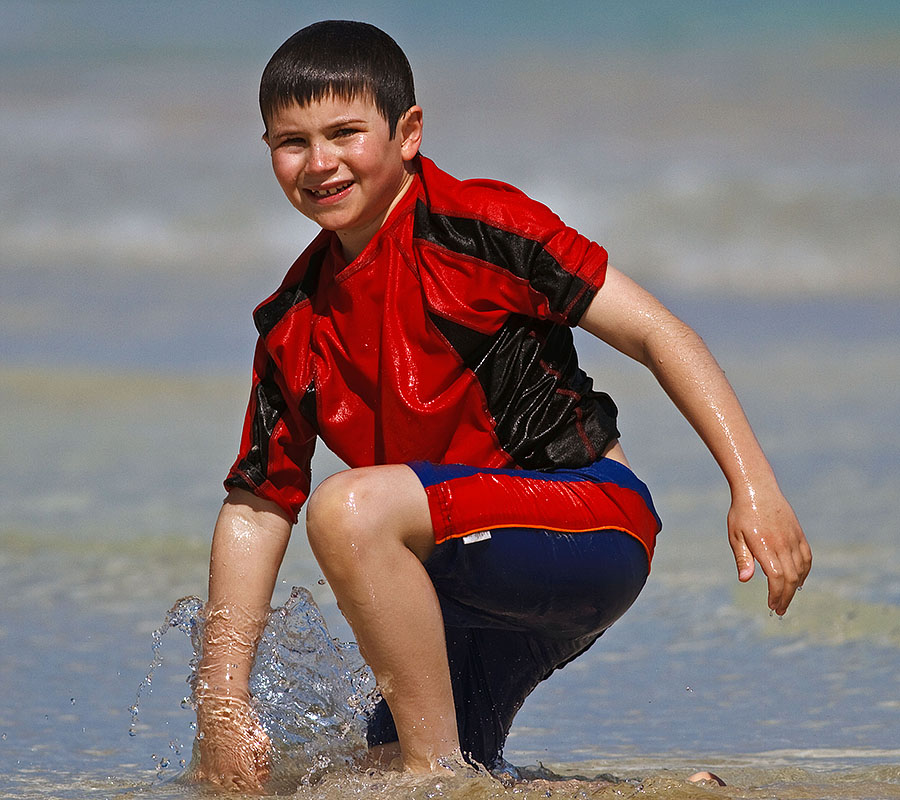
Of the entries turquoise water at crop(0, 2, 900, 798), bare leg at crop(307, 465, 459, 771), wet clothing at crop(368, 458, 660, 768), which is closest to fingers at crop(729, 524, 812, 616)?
wet clothing at crop(368, 458, 660, 768)

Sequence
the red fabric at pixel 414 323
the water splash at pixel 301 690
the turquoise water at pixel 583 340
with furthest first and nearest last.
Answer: the turquoise water at pixel 583 340 < the water splash at pixel 301 690 < the red fabric at pixel 414 323

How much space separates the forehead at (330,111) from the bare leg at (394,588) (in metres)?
0.66

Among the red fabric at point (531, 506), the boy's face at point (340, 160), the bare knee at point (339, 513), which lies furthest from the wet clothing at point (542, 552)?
the boy's face at point (340, 160)

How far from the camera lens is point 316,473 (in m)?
5.93

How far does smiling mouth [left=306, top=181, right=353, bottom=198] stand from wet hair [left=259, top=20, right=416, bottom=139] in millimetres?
127

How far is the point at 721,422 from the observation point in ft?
7.51

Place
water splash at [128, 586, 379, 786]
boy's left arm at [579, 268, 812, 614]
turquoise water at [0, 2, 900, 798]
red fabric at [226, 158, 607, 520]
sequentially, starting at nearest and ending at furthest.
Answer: boy's left arm at [579, 268, 812, 614] < red fabric at [226, 158, 607, 520] < water splash at [128, 586, 379, 786] < turquoise water at [0, 2, 900, 798]

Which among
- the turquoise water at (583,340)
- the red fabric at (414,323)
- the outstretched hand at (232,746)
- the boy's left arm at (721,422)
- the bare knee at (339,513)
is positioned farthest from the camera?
the turquoise water at (583,340)

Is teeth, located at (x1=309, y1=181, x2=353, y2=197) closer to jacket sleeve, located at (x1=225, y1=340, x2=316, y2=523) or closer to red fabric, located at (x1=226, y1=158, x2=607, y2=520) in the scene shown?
red fabric, located at (x1=226, y1=158, x2=607, y2=520)

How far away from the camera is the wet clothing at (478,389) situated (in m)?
2.29

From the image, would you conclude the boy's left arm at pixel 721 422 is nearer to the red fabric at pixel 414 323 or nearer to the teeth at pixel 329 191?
the red fabric at pixel 414 323

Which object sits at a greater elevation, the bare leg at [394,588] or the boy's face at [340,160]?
the boy's face at [340,160]

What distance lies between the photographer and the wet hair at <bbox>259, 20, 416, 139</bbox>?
2434 millimetres

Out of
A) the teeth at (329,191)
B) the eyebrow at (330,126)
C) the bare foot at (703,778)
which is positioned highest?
the eyebrow at (330,126)
